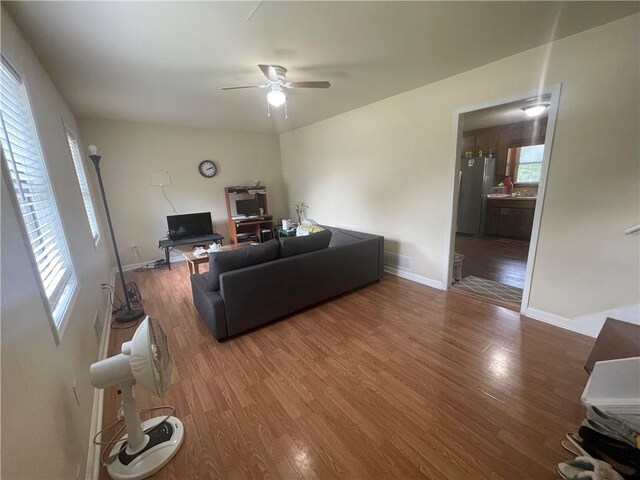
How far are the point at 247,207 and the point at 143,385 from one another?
4.38 meters

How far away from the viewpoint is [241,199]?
5305 mm

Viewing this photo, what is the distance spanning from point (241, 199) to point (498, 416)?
16.6ft

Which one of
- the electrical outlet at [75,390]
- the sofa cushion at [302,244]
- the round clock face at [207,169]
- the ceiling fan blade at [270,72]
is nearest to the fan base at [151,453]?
the electrical outlet at [75,390]

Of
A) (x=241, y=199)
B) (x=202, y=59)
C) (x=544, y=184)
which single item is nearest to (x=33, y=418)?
(x=202, y=59)

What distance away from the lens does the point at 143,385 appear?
114cm

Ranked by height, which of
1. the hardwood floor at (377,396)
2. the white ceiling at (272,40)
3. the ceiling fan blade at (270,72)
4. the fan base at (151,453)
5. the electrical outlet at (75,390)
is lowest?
the hardwood floor at (377,396)

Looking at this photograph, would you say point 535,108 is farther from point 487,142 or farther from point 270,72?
point 270,72

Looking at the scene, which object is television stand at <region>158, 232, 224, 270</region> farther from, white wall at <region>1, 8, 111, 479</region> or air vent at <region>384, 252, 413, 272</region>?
air vent at <region>384, 252, 413, 272</region>

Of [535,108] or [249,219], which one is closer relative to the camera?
[535,108]

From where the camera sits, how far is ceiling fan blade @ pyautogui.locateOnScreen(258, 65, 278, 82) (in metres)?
2.10

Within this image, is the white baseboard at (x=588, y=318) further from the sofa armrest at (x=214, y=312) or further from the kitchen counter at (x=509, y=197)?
the kitchen counter at (x=509, y=197)

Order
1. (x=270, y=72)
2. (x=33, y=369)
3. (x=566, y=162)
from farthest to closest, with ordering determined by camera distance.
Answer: (x=270, y=72)
(x=566, y=162)
(x=33, y=369)

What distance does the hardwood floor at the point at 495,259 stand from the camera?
3422 mm

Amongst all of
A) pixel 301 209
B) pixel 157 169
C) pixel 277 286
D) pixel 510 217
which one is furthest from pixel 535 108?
pixel 157 169
